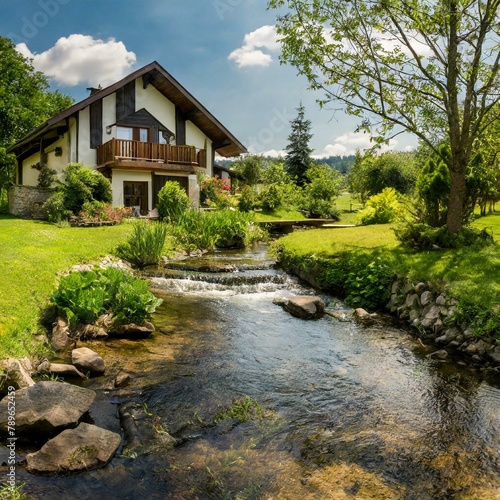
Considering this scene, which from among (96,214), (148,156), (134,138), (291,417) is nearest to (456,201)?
A: (291,417)

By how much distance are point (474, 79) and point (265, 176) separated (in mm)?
28007

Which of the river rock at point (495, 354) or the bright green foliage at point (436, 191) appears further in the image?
the bright green foliage at point (436, 191)

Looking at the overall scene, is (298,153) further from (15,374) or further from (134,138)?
(15,374)

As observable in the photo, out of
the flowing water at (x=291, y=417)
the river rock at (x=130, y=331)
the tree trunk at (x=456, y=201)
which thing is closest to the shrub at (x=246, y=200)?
the tree trunk at (x=456, y=201)

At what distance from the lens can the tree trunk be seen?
12.3m

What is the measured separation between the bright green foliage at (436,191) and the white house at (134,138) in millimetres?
15677

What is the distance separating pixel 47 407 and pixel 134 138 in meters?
23.2

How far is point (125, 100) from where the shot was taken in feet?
83.4

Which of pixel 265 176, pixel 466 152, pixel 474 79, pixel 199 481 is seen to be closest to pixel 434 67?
pixel 474 79

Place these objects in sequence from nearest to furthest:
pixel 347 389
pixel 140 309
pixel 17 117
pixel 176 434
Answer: pixel 176 434 < pixel 347 389 < pixel 140 309 < pixel 17 117

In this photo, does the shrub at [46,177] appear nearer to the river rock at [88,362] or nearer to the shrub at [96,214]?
the shrub at [96,214]

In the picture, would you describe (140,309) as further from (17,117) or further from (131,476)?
(17,117)

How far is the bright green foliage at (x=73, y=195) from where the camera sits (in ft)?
65.4

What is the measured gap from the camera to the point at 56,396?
16.8ft
